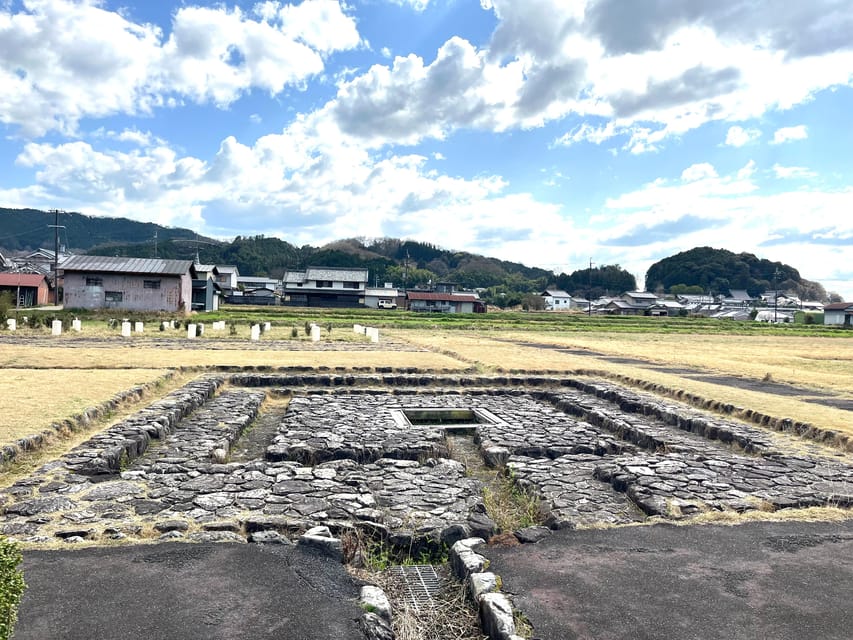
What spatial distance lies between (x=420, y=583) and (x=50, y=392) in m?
10.2

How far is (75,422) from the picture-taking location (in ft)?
30.9

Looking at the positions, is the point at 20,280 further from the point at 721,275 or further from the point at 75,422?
the point at 721,275

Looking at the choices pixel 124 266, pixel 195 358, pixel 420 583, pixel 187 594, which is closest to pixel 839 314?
pixel 124 266

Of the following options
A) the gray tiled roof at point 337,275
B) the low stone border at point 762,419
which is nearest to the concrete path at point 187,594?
the low stone border at point 762,419

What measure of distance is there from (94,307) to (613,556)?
46.6 metres

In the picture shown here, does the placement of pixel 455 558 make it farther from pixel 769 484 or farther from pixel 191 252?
pixel 191 252

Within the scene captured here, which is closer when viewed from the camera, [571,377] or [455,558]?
[455,558]

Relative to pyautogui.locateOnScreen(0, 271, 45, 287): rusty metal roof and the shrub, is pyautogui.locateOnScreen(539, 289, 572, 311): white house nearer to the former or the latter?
pyautogui.locateOnScreen(0, 271, 45, 287): rusty metal roof

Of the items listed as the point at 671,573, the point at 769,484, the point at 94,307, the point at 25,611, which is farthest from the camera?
the point at 94,307

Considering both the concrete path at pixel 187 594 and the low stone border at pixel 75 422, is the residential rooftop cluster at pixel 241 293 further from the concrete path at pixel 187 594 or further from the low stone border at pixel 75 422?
the concrete path at pixel 187 594

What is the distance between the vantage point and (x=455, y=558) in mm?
5125

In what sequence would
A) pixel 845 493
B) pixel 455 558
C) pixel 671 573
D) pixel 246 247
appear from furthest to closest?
pixel 246 247, pixel 845 493, pixel 455 558, pixel 671 573

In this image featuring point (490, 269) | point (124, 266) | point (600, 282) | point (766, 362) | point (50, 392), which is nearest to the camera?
point (50, 392)

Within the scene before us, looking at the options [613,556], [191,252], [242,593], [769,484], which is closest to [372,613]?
[242,593]
